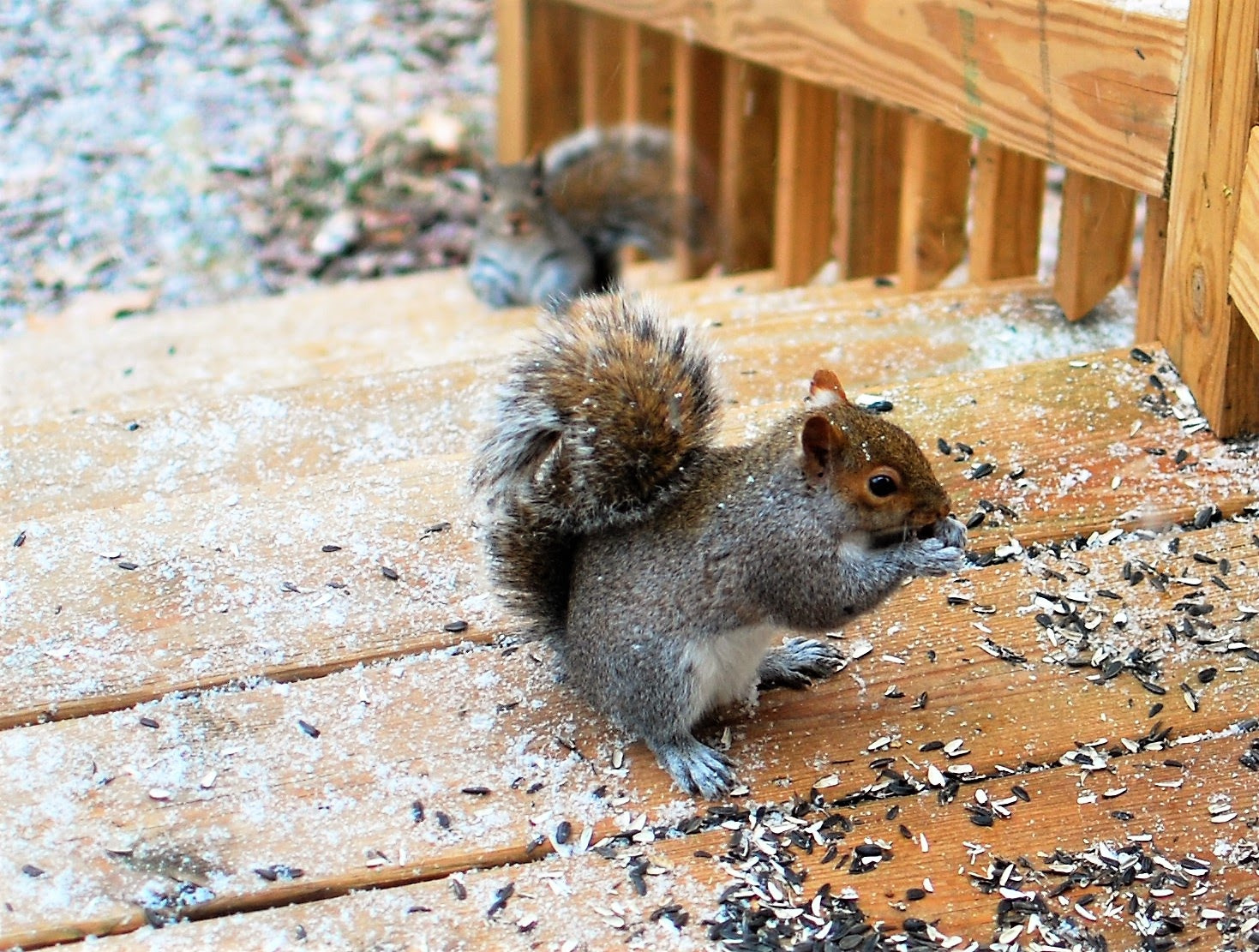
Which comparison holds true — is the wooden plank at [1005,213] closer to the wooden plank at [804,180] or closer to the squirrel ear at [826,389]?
the wooden plank at [804,180]

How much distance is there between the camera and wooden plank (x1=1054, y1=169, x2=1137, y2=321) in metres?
2.61

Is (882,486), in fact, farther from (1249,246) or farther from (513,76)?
(513,76)

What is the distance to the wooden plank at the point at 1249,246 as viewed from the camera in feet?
6.43

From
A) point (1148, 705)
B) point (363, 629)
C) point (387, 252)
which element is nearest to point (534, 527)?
point (363, 629)

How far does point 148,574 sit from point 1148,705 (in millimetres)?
1311

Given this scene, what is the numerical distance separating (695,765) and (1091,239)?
144cm

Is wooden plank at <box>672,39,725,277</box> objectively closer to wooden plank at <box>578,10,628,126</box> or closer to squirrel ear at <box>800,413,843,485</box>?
wooden plank at <box>578,10,628,126</box>

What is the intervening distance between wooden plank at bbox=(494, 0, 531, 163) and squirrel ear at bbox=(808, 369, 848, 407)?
12.0 feet

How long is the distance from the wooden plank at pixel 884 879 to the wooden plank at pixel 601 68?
3.79 meters

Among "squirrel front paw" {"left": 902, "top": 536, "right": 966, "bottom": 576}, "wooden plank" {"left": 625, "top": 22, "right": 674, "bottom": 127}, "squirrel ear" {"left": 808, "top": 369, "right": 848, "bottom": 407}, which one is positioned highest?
"wooden plank" {"left": 625, "top": 22, "right": 674, "bottom": 127}

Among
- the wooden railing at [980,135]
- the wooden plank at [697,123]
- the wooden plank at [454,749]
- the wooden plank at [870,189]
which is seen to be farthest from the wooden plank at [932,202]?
the wooden plank at [454,749]

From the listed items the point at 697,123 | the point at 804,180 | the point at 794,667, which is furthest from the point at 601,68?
the point at 794,667

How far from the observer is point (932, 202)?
3.10 metres

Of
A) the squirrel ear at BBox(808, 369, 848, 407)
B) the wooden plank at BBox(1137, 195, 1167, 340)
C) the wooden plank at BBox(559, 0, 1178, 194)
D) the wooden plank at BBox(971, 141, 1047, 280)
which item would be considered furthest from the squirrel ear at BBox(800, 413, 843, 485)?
the wooden plank at BBox(971, 141, 1047, 280)
